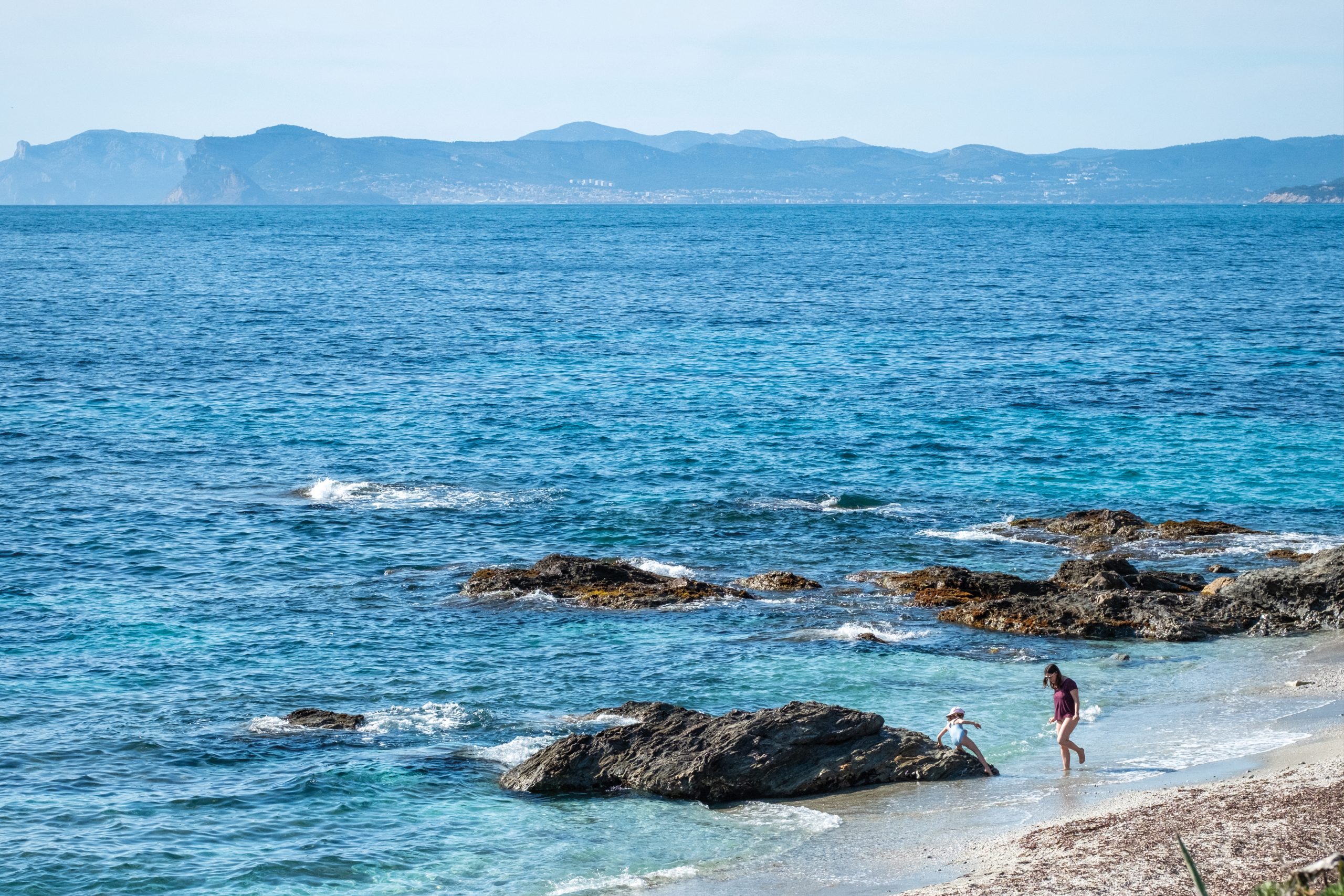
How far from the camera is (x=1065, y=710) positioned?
19938mm

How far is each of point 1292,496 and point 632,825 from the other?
27291mm

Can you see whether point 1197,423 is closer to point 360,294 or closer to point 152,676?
point 152,676

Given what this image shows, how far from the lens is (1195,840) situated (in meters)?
15.1

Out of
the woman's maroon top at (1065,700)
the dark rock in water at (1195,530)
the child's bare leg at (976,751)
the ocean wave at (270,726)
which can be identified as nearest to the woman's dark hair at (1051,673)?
the woman's maroon top at (1065,700)

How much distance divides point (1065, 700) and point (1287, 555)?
14.6m

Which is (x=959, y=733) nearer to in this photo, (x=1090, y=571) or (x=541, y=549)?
(x=1090, y=571)

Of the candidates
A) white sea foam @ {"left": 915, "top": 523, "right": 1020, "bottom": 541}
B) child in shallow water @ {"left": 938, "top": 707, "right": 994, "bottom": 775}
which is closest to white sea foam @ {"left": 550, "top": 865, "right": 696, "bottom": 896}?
child in shallow water @ {"left": 938, "top": 707, "right": 994, "bottom": 775}

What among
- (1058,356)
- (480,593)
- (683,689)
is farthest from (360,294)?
(683,689)

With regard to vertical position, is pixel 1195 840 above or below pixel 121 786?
above

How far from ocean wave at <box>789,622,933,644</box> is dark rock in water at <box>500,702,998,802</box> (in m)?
5.92

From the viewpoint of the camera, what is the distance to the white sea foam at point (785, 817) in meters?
18.2

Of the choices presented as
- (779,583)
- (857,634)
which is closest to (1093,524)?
(779,583)

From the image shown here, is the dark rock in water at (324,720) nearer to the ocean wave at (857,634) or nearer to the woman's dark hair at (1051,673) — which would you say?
the ocean wave at (857,634)

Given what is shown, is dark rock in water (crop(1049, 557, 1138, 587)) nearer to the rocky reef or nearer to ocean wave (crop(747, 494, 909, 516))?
the rocky reef
